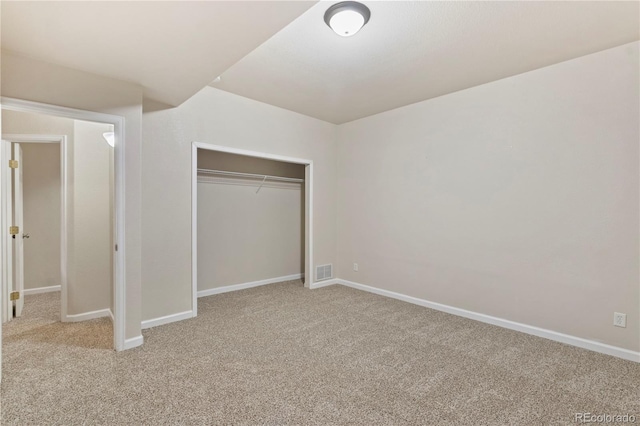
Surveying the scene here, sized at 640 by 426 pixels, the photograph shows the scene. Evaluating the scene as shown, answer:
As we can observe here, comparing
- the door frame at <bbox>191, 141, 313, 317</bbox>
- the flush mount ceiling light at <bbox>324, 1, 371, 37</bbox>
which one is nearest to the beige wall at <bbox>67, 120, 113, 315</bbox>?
the door frame at <bbox>191, 141, 313, 317</bbox>

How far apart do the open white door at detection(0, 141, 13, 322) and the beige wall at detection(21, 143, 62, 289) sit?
4.30ft

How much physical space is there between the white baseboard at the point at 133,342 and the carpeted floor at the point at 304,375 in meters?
0.08

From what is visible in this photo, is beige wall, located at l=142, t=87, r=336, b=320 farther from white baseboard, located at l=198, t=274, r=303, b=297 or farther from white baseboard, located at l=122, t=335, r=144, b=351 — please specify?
white baseboard, located at l=198, t=274, r=303, b=297

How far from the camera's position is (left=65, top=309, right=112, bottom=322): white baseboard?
3372 millimetres

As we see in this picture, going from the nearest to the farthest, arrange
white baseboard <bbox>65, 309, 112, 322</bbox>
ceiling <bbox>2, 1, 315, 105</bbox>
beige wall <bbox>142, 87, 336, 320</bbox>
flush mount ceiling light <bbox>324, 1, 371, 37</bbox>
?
ceiling <bbox>2, 1, 315, 105</bbox> < flush mount ceiling light <bbox>324, 1, 371, 37</bbox> < beige wall <bbox>142, 87, 336, 320</bbox> < white baseboard <bbox>65, 309, 112, 322</bbox>

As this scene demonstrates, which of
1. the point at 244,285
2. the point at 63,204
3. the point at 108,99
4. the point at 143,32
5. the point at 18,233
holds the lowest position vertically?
the point at 244,285

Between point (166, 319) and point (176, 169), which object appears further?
point (176, 169)

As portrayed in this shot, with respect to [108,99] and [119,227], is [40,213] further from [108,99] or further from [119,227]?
[108,99]

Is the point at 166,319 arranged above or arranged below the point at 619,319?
below

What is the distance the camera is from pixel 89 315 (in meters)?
3.47

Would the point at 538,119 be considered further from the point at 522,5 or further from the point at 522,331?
the point at 522,331

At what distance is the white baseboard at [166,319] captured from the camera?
320 centimetres
